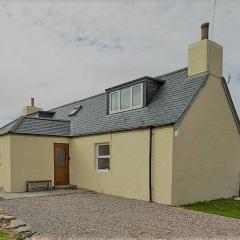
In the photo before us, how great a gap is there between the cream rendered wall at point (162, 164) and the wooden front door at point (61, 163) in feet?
23.4

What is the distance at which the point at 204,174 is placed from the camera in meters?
13.5

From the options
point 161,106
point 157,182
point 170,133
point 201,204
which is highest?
point 161,106

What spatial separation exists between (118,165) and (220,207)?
16.6 feet

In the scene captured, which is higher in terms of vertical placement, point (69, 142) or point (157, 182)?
point (69, 142)

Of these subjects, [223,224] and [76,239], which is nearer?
[76,239]

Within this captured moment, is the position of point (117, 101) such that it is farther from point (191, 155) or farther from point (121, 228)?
point (121, 228)

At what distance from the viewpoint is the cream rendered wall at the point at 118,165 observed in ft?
44.3

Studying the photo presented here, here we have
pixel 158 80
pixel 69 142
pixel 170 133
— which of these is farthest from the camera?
pixel 69 142

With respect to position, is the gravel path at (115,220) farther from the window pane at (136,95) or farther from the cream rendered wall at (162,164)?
the window pane at (136,95)

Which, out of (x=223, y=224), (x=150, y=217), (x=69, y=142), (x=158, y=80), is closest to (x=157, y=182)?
(x=150, y=217)

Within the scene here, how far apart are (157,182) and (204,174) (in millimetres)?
2304

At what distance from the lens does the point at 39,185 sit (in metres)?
17.0

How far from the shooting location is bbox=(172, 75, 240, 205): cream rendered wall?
1250 cm

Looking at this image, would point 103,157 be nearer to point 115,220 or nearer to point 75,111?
point 75,111
